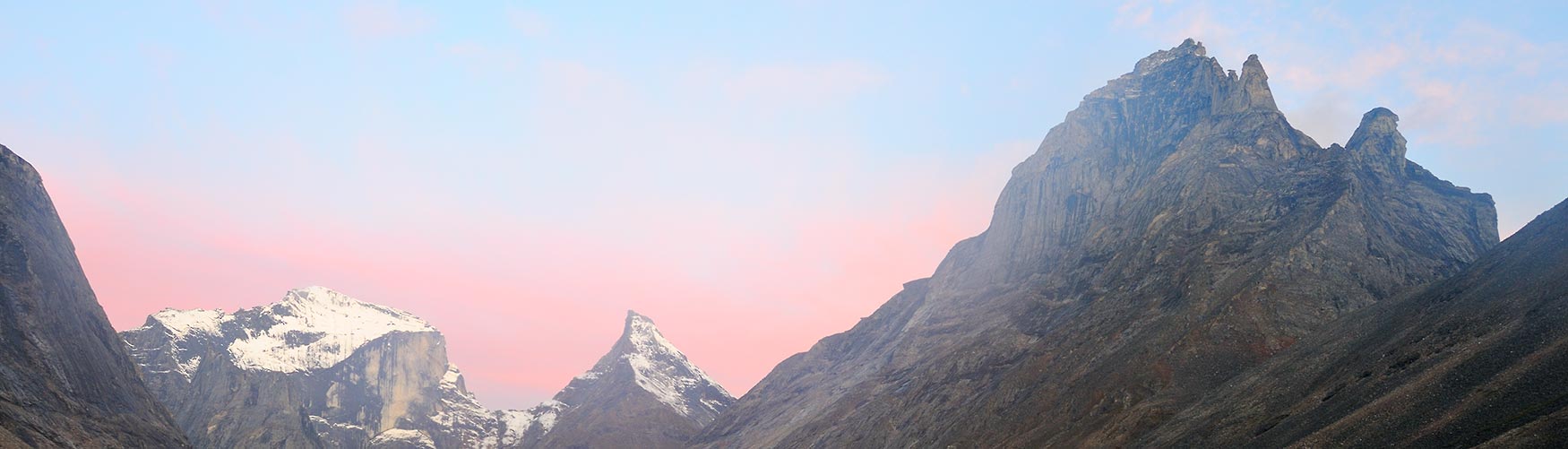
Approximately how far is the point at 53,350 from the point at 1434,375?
575 feet

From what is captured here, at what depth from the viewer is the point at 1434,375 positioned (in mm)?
97750

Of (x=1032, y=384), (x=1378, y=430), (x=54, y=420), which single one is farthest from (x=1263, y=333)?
(x=54, y=420)

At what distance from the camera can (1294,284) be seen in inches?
6171

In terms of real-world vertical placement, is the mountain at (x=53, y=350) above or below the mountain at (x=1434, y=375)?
above

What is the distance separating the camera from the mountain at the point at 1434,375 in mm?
83688

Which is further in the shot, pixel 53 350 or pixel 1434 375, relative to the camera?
pixel 53 350

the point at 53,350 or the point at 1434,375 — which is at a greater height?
the point at 53,350

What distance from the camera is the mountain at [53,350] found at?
129m

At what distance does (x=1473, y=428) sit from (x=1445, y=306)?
5097cm

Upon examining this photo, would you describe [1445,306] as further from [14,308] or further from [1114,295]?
[14,308]

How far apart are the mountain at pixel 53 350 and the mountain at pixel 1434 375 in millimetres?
140724

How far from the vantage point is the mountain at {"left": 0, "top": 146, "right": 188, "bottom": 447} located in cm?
12900

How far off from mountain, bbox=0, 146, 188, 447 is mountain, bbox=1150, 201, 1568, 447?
14072cm

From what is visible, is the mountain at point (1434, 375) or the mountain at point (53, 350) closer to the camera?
the mountain at point (1434, 375)
